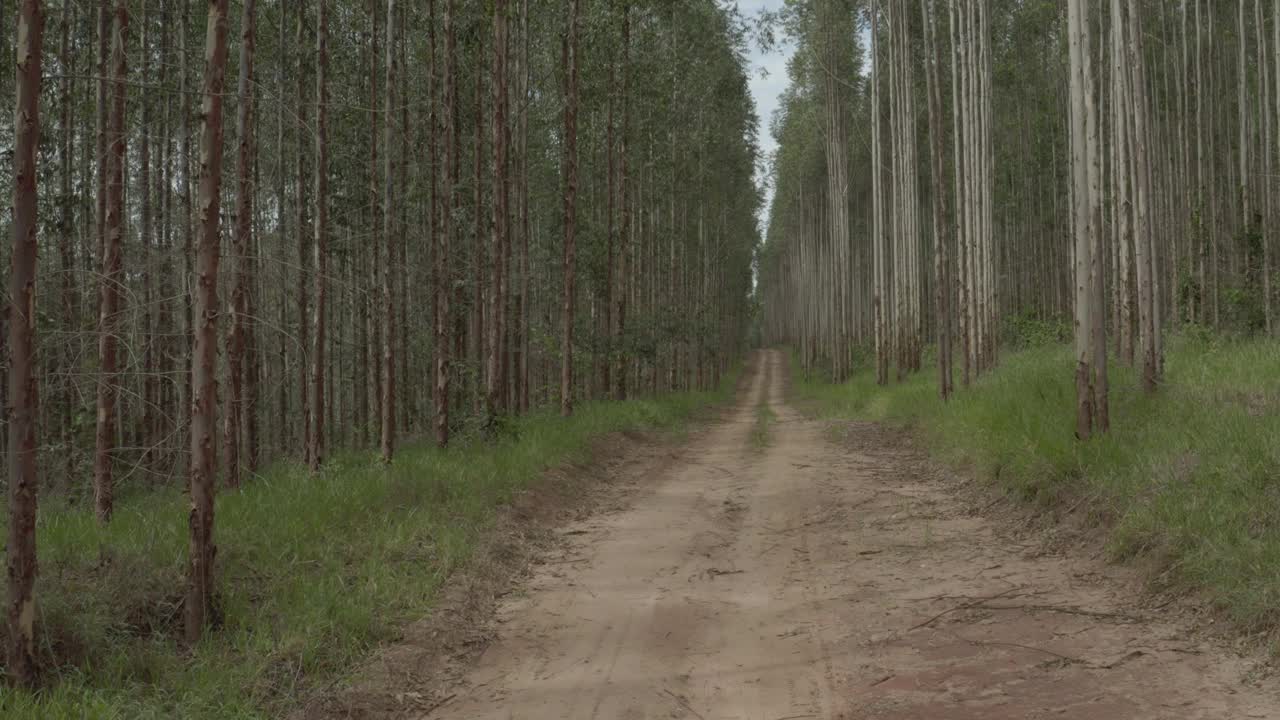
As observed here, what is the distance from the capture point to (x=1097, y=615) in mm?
5500

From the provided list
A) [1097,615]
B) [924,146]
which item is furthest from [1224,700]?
[924,146]

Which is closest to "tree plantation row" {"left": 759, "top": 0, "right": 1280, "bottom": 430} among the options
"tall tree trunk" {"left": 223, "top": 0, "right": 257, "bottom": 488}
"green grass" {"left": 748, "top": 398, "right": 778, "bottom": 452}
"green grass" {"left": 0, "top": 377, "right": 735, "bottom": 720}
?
"green grass" {"left": 748, "top": 398, "right": 778, "bottom": 452}

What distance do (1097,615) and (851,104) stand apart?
32292 mm

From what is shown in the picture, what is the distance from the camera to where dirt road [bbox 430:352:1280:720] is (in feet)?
14.6

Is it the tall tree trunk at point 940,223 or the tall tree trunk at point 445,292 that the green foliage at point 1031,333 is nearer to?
the tall tree trunk at point 940,223

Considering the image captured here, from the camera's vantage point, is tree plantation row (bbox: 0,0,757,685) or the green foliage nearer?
tree plantation row (bbox: 0,0,757,685)

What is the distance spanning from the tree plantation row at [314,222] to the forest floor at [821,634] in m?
1.96

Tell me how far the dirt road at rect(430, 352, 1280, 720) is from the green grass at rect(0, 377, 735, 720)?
0.88m

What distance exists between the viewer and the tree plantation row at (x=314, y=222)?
5.70 metres

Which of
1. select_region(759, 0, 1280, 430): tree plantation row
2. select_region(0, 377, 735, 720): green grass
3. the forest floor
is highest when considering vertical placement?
select_region(759, 0, 1280, 430): tree plantation row

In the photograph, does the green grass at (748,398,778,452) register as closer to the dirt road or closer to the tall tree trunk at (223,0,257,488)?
the dirt road

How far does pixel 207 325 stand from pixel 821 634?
14.4 feet

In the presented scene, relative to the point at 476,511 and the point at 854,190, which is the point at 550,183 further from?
the point at 854,190

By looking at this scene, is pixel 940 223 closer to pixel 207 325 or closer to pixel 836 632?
pixel 836 632
